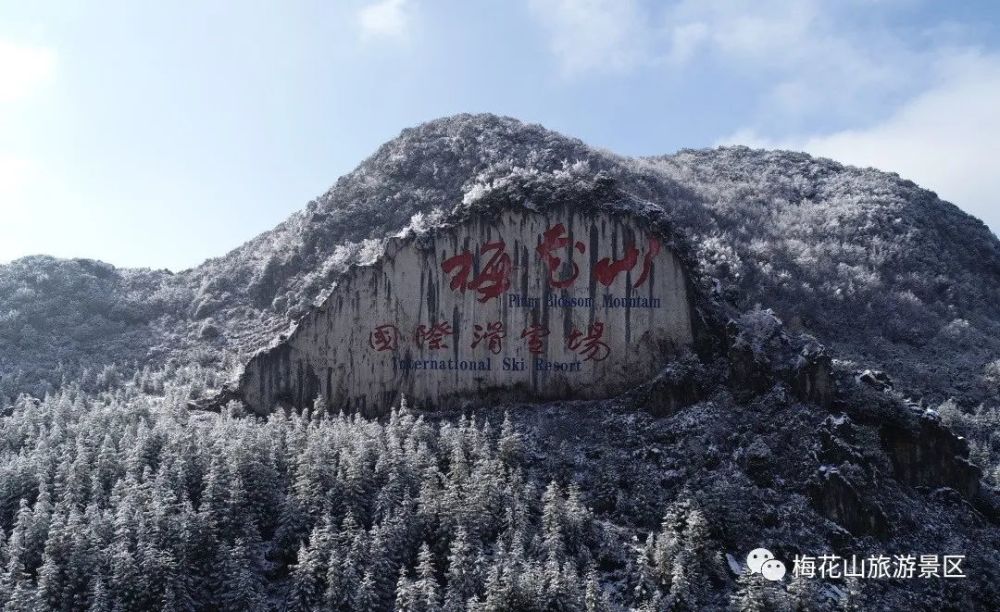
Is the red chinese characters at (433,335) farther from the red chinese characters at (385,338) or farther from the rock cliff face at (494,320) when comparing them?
the red chinese characters at (385,338)

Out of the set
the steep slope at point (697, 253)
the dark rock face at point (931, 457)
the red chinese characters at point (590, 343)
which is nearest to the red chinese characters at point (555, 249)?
the red chinese characters at point (590, 343)

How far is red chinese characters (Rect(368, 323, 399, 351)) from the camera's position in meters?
26.3

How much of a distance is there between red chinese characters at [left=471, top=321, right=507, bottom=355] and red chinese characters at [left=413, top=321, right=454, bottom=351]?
38.1 inches

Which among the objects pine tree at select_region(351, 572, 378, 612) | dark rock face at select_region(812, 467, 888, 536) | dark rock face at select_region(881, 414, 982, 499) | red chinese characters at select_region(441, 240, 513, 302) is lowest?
pine tree at select_region(351, 572, 378, 612)

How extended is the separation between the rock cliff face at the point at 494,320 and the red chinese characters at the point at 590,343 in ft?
0.11

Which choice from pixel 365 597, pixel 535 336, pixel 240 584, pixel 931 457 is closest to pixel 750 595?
pixel 365 597

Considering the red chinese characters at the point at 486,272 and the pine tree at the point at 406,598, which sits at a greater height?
the red chinese characters at the point at 486,272

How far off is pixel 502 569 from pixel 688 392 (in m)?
10.4

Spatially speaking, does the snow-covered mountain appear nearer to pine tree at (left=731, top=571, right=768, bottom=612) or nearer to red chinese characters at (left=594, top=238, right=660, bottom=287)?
pine tree at (left=731, top=571, right=768, bottom=612)

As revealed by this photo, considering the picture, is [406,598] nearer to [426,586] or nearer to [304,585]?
[426,586]

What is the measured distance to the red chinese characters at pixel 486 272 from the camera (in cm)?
2589

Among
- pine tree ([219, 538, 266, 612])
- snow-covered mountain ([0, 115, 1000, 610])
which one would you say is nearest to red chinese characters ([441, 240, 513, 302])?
snow-covered mountain ([0, 115, 1000, 610])

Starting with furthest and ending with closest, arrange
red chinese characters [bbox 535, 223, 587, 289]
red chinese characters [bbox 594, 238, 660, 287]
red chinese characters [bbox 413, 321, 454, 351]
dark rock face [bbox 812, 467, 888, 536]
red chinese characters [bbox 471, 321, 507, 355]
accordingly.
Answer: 1. red chinese characters [bbox 413, 321, 454, 351]
2. red chinese characters [bbox 471, 321, 507, 355]
3. red chinese characters [bbox 535, 223, 587, 289]
4. red chinese characters [bbox 594, 238, 660, 287]
5. dark rock face [bbox 812, 467, 888, 536]

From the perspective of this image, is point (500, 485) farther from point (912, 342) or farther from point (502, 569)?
point (912, 342)
